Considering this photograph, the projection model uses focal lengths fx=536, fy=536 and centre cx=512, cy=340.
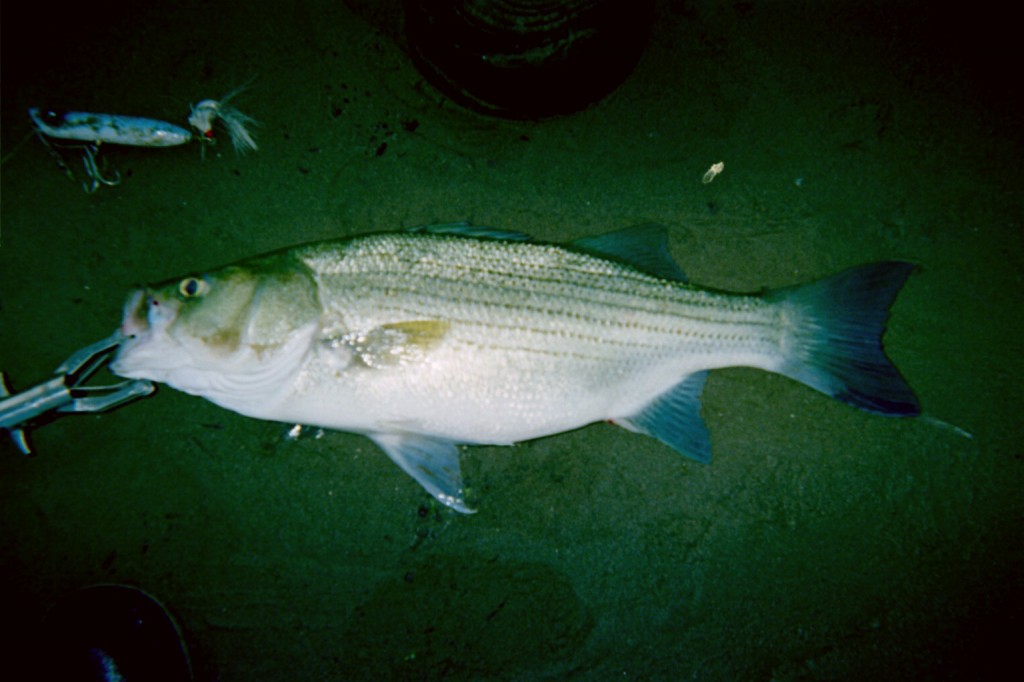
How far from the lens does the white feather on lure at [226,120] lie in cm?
263

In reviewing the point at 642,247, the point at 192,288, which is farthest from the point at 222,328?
the point at 642,247

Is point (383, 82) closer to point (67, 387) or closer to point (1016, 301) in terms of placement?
point (67, 387)

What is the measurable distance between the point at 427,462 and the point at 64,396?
156 cm

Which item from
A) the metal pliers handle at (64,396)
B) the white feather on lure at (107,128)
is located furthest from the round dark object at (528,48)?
the metal pliers handle at (64,396)

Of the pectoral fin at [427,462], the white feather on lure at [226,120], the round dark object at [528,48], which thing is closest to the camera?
the round dark object at [528,48]

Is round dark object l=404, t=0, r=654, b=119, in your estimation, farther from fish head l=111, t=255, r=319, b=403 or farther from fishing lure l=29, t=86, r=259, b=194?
fish head l=111, t=255, r=319, b=403

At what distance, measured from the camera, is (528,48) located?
2.23 m

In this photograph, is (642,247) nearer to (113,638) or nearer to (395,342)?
(395,342)

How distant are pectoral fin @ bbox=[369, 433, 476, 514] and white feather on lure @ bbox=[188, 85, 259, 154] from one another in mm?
1632

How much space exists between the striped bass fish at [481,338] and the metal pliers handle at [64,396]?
0.34 metres

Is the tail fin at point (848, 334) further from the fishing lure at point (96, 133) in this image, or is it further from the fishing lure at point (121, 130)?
the fishing lure at point (96, 133)

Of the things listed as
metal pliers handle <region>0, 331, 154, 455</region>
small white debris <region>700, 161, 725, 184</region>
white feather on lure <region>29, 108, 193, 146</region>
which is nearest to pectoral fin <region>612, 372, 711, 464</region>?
small white debris <region>700, 161, 725, 184</region>

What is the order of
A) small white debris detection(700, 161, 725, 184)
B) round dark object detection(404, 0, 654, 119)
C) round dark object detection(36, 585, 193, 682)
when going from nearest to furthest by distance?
round dark object detection(404, 0, 654, 119) < round dark object detection(36, 585, 193, 682) < small white debris detection(700, 161, 725, 184)

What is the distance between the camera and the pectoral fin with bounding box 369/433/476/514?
7.55 feet
